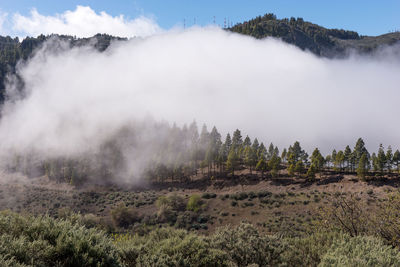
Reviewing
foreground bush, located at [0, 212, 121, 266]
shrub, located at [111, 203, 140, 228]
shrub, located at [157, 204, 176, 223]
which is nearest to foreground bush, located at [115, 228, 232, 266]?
foreground bush, located at [0, 212, 121, 266]

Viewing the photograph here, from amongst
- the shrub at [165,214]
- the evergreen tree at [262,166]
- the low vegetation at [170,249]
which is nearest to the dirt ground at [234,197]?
the shrub at [165,214]

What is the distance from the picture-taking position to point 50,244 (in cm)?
1009

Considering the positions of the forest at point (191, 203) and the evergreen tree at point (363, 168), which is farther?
the evergreen tree at point (363, 168)

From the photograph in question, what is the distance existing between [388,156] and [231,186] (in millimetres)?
47523

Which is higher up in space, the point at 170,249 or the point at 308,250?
the point at 170,249

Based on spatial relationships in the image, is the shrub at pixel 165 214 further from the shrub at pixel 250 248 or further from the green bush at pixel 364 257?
the green bush at pixel 364 257

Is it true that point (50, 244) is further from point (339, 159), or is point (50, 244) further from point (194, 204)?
point (339, 159)

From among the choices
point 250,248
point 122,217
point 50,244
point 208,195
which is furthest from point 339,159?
point 50,244

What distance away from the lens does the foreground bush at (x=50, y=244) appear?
8.95 metres

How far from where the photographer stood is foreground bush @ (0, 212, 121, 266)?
29.3 feet

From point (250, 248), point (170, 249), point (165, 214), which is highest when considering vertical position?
point (170, 249)

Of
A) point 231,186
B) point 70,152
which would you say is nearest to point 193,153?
point 231,186

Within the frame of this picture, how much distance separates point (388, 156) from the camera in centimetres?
7200

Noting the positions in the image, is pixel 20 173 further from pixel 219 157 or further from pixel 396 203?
pixel 396 203
